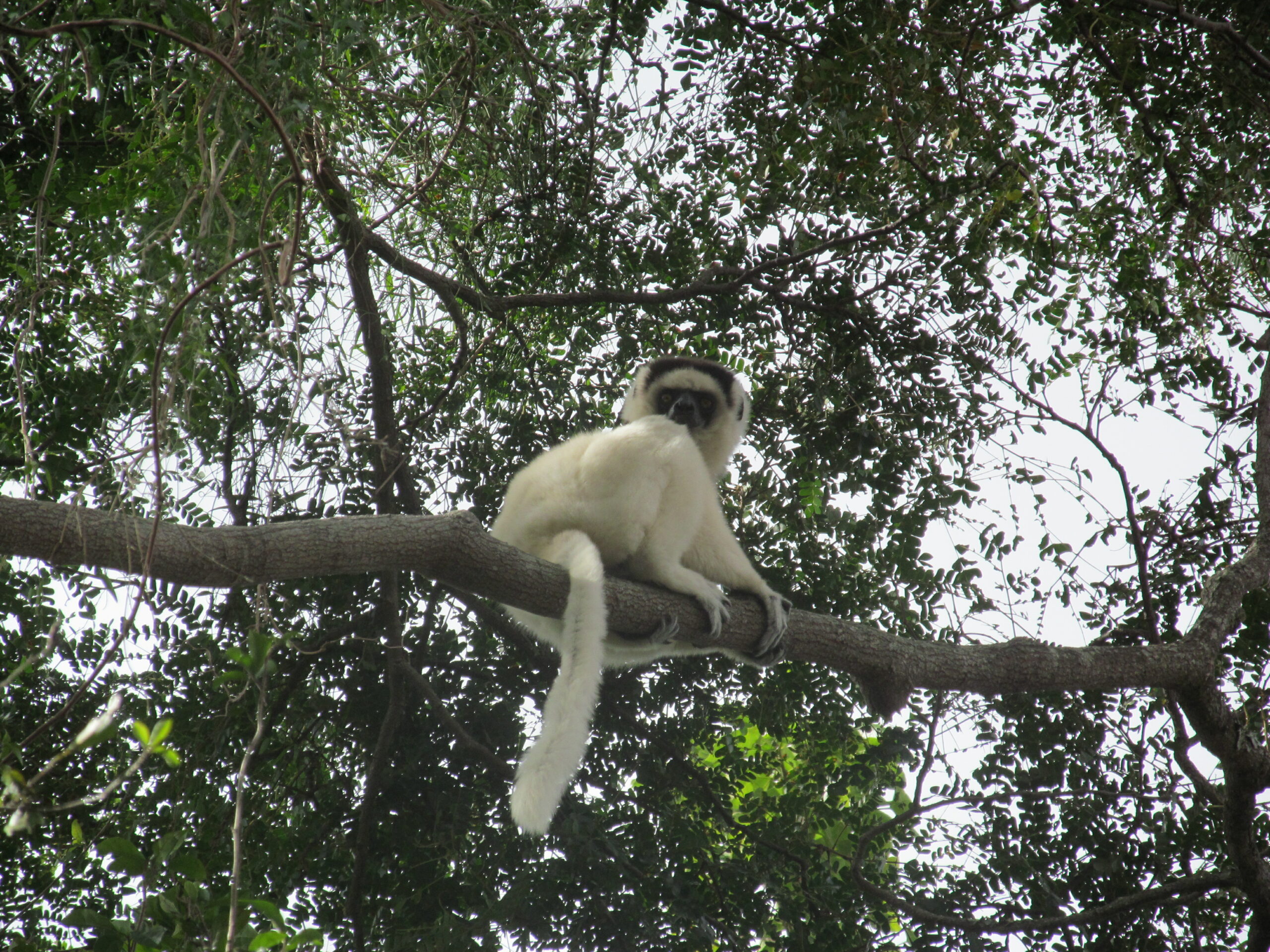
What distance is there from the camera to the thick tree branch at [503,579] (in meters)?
2.33

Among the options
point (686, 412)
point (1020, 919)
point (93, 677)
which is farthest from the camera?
point (686, 412)

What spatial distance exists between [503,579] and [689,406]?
172 centimetres

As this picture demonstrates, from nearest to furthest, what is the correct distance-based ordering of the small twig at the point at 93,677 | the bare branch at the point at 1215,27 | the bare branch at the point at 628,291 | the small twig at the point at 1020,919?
1. the small twig at the point at 93,677
2. the bare branch at the point at 1215,27
3. the small twig at the point at 1020,919
4. the bare branch at the point at 628,291

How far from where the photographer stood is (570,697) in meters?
2.95

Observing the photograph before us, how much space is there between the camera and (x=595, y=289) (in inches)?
192

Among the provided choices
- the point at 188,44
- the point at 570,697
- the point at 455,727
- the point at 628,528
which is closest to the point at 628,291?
the point at 628,528

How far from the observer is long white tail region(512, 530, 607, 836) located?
2.56 m

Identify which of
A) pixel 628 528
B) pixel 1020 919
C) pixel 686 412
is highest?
pixel 686 412

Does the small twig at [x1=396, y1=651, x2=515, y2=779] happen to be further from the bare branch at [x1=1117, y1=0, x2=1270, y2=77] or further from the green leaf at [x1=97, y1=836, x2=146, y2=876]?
the bare branch at [x1=1117, y1=0, x2=1270, y2=77]

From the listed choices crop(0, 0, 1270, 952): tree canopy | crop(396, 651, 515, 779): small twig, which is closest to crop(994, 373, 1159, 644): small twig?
crop(0, 0, 1270, 952): tree canopy

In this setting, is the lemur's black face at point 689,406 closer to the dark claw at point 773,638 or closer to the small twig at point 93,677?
the dark claw at point 773,638

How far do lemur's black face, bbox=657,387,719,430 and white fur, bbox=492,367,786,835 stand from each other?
503 mm

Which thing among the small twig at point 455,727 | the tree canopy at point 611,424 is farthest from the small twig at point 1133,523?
the small twig at point 455,727

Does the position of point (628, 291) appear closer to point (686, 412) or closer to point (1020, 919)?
point (686, 412)
